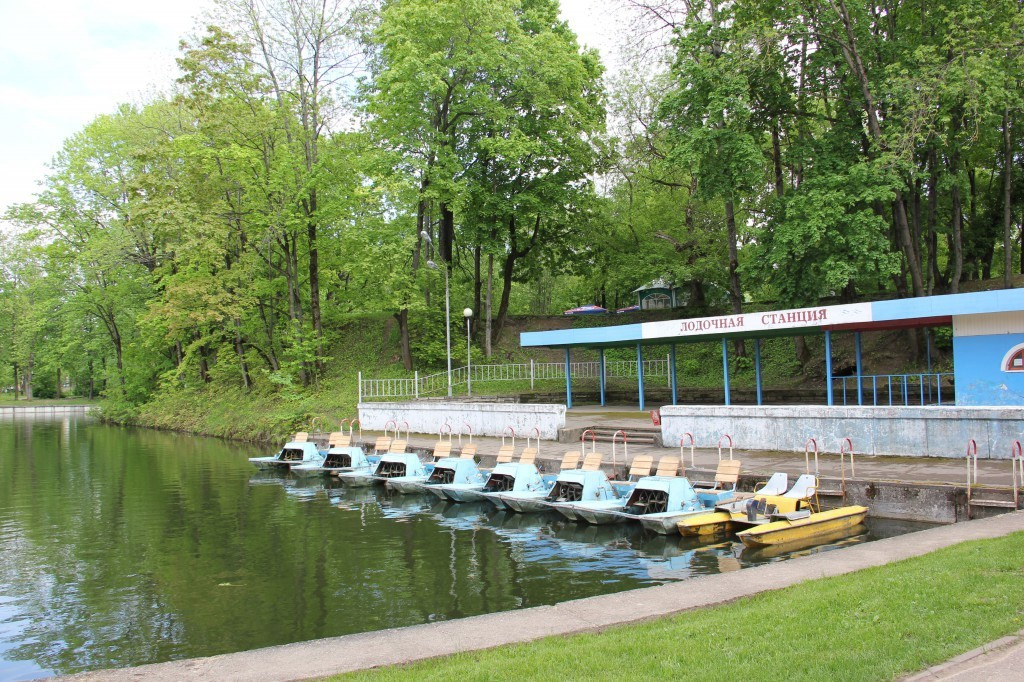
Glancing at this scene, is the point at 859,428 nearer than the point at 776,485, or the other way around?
the point at 776,485

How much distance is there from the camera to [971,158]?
111 ft

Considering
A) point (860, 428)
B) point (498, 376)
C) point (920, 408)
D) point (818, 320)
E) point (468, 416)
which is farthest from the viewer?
point (498, 376)

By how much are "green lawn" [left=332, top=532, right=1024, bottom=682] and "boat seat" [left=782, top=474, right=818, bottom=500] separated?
21.7 ft

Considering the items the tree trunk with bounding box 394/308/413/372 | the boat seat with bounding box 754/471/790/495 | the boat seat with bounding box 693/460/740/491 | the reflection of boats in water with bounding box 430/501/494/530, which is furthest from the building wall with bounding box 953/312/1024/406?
the tree trunk with bounding box 394/308/413/372

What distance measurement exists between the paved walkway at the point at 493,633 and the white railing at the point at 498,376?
25.2m

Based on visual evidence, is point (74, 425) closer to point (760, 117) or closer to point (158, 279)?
point (158, 279)

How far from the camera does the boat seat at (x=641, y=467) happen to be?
1795cm

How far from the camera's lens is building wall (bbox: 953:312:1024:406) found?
62.7 feet

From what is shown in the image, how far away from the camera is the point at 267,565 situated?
14164 mm

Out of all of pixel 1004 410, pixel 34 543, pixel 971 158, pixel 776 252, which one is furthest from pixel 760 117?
pixel 34 543

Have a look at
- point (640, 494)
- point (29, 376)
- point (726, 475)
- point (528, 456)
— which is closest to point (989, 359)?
point (726, 475)

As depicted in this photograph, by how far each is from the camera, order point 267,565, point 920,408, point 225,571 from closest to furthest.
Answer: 1. point 225,571
2. point 267,565
3. point 920,408

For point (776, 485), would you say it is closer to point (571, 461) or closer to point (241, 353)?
point (571, 461)

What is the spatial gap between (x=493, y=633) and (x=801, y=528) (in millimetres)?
8398
